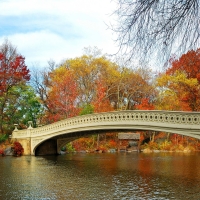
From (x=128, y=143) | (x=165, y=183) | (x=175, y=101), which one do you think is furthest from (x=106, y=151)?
(x=165, y=183)

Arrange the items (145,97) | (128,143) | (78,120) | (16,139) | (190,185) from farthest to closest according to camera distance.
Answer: (145,97)
(128,143)
(16,139)
(78,120)
(190,185)

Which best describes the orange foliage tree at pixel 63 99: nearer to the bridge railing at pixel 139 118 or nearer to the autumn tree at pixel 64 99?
the autumn tree at pixel 64 99

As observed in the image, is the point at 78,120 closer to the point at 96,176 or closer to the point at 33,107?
the point at 96,176

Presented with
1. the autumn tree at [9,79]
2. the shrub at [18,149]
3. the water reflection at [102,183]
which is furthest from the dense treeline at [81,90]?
the water reflection at [102,183]

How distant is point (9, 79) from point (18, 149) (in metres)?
6.60

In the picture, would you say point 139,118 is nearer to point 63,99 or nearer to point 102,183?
point 102,183

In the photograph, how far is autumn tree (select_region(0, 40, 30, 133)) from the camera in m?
28.7

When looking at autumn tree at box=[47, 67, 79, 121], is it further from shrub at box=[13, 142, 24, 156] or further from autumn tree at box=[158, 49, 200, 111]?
autumn tree at box=[158, 49, 200, 111]

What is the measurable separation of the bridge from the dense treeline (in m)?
3.69

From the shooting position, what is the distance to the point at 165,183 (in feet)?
38.4

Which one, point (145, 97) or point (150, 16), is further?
point (145, 97)

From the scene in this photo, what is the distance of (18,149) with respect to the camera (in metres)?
26.0

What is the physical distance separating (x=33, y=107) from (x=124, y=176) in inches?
722

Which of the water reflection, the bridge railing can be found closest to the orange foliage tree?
the bridge railing
